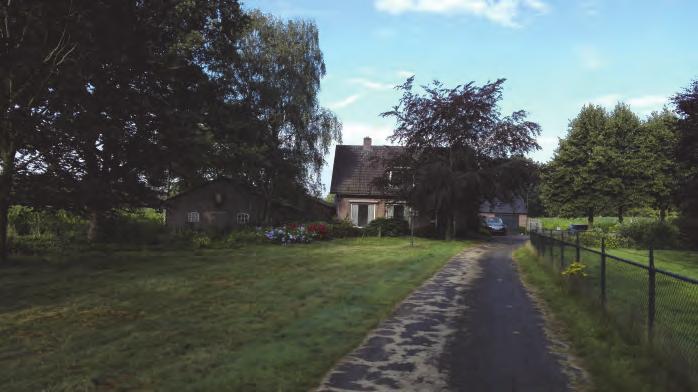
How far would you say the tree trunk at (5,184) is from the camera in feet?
49.3

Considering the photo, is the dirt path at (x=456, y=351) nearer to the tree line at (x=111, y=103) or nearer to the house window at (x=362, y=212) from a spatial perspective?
the tree line at (x=111, y=103)

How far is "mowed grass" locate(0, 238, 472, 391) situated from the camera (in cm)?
558

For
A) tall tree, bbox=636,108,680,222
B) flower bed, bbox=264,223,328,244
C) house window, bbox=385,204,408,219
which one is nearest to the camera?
flower bed, bbox=264,223,328,244

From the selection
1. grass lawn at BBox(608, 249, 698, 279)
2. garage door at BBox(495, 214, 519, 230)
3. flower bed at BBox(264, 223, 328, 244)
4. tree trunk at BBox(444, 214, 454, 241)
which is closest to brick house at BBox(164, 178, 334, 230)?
flower bed at BBox(264, 223, 328, 244)

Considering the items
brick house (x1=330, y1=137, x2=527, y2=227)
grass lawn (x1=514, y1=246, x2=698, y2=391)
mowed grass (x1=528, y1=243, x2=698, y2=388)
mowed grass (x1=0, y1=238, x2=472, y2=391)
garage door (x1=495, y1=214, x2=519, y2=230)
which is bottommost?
mowed grass (x1=0, y1=238, x2=472, y2=391)

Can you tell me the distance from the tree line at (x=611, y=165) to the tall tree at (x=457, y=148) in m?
18.3

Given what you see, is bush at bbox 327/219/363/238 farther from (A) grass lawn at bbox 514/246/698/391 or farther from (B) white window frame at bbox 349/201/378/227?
(A) grass lawn at bbox 514/246/698/391

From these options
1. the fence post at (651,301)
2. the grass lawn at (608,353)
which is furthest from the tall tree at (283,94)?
the fence post at (651,301)

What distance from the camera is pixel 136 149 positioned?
18.9 metres

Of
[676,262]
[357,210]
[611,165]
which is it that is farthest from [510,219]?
[676,262]

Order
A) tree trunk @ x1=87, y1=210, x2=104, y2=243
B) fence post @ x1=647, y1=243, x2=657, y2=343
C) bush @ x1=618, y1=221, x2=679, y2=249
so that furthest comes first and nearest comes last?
bush @ x1=618, y1=221, x2=679, y2=249
tree trunk @ x1=87, y1=210, x2=104, y2=243
fence post @ x1=647, y1=243, x2=657, y2=343

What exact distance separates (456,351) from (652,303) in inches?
103

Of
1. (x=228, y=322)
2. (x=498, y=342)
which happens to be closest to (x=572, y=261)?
(x=498, y=342)

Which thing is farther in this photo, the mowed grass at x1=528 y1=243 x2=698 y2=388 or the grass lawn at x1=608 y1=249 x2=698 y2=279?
the grass lawn at x1=608 y1=249 x2=698 y2=279
